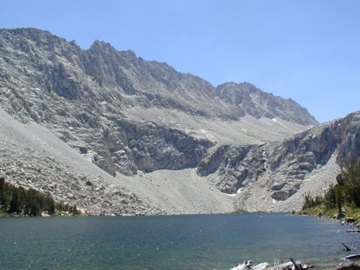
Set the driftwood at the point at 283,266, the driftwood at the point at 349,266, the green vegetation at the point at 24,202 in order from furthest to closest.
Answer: the green vegetation at the point at 24,202 < the driftwood at the point at 283,266 < the driftwood at the point at 349,266

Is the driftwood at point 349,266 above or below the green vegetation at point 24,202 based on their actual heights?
above

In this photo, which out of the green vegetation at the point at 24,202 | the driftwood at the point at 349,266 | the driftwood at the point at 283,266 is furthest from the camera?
the green vegetation at the point at 24,202

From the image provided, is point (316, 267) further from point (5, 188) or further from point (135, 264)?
point (5, 188)

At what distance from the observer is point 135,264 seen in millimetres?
44469

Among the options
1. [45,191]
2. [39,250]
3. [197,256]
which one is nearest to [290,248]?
[197,256]

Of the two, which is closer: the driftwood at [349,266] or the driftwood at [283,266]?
the driftwood at [349,266]

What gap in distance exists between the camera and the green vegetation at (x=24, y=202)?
129 meters

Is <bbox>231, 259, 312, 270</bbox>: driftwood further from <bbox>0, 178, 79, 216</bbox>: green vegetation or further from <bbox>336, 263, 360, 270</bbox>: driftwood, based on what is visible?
<bbox>0, 178, 79, 216</bbox>: green vegetation

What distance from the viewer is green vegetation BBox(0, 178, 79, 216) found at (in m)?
129

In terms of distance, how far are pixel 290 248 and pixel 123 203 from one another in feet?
482

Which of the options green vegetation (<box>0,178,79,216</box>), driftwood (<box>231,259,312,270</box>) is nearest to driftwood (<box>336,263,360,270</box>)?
driftwood (<box>231,259,312,270</box>)

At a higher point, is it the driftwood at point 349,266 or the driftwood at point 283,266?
the driftwood at point 349,266

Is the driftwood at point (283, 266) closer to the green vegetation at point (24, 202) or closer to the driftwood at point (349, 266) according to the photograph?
the driftwood at point (349, 266)

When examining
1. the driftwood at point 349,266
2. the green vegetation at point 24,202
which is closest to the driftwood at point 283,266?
the driftwood at point 349,266
